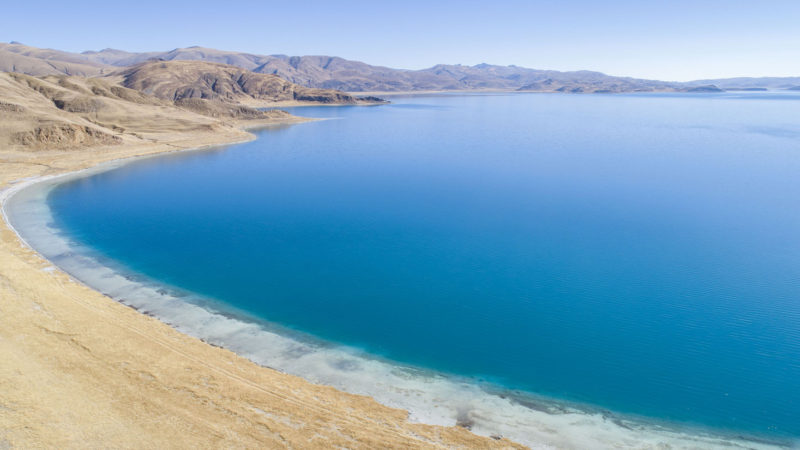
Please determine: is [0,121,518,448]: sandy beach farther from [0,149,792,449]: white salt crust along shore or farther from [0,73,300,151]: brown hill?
[0,73,300,151]: brown hill

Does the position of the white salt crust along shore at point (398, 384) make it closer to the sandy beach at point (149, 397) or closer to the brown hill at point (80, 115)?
the sandy beach at point (149, 397)

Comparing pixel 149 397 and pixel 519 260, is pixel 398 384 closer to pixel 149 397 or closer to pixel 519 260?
pixel 149 397

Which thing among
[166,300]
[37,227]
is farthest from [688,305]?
[37,227]

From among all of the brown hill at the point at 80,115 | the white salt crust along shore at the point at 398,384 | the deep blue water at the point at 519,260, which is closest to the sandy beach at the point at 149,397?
the white salt crust along shore at the point at 398,384

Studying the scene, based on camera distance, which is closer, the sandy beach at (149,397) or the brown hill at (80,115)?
the sandy beach at (149,397)

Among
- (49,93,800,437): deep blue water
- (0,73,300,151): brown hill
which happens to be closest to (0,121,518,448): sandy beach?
(49,93,800,437): deep blue water

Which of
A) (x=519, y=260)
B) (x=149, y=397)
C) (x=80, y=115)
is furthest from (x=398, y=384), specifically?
Answer: (x=80, y=115)
